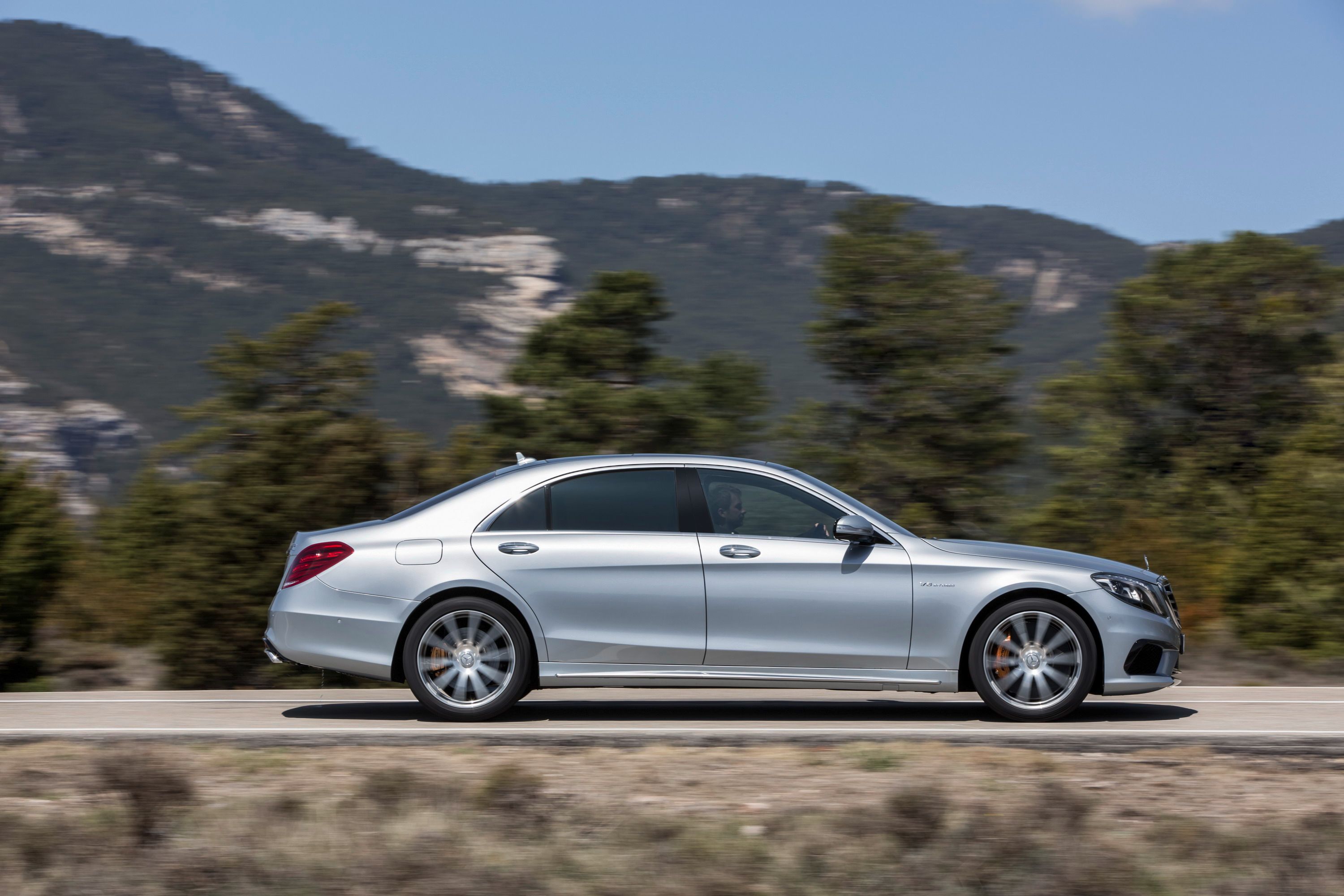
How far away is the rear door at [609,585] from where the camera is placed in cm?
788

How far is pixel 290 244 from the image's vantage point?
86.1 m

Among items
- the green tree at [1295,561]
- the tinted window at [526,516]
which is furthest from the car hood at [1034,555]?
the green tree at [1295,561]

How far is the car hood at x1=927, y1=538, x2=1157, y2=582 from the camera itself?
26.3ft

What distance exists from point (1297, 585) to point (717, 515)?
11.7 metres

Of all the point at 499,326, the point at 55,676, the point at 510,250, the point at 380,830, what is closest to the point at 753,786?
the point at 380,830

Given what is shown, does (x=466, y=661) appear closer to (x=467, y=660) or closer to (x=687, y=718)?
(x=467, y=660)

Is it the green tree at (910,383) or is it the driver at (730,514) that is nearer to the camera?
the driver at (730,514)

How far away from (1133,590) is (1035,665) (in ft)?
2.50

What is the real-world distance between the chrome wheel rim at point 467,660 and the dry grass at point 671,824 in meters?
1.18

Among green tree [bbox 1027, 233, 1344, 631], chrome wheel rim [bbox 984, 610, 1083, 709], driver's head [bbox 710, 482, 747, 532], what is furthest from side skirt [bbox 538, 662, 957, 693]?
green tree [bbox 1027, 233, 1344, 631]

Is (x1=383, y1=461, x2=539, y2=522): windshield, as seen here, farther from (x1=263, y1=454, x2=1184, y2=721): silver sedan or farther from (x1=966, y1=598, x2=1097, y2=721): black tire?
(x1=966, y1=598, x2=1097, y2=721): black tire

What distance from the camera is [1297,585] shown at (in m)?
17.0

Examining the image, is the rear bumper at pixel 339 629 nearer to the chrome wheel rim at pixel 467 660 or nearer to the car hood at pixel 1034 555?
the chrome wheel rim at pixel 467 660

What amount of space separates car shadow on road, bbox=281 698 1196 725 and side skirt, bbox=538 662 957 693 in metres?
0.38
